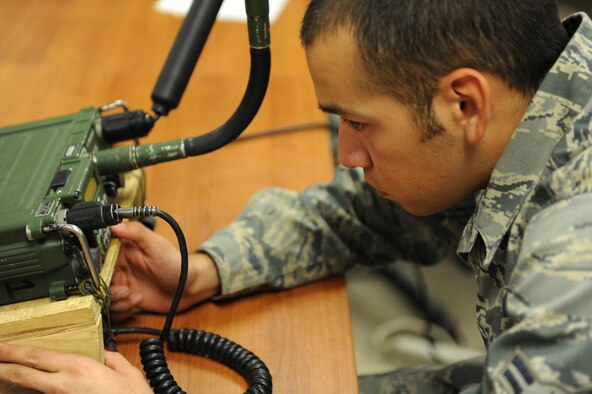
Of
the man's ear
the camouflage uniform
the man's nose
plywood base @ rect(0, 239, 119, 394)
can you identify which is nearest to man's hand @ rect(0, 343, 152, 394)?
plywood base @ rect(0, 239, 119, 394)

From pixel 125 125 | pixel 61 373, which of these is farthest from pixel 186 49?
pixel 61 373

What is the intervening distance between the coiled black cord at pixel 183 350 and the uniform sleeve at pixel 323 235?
13 cm

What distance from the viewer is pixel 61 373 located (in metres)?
0.91

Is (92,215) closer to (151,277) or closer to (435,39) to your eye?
(151,277)

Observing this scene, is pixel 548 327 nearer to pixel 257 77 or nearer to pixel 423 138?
pixel 423 138

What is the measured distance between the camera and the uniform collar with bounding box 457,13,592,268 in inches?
35.6

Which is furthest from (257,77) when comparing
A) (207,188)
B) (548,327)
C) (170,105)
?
(548,327)

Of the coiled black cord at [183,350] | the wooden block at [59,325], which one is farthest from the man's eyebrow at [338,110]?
the wooden block at [59,325]

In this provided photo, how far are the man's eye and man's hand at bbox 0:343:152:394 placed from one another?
1.37ft

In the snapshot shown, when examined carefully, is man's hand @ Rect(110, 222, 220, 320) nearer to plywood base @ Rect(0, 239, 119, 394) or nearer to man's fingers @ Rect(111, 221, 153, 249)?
man's fingers @ Rect(111, 221, 153, 249)

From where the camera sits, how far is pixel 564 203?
84 centimetres

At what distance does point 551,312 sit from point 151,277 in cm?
61

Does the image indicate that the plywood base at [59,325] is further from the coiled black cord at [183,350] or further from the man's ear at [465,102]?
the man's ear at [465,102]

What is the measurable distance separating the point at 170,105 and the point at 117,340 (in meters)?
0.36
